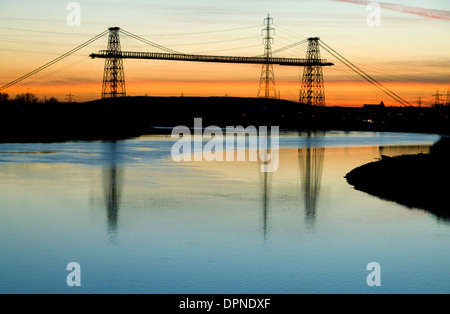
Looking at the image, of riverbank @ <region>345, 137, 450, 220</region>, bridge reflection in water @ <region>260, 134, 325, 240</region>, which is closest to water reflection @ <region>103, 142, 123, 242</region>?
bridge reflection in water @ <region>260, 134, 325, 240</region>

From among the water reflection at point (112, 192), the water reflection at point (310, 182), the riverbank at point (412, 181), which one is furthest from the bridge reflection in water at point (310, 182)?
the water reflection at point (112, 192)

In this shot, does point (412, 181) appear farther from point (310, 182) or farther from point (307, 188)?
point (310, 182)

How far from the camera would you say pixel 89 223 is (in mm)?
13172

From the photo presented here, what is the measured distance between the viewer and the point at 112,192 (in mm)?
18125

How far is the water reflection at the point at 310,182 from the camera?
49.4ft

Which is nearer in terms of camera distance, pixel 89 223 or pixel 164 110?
pixel 89 223

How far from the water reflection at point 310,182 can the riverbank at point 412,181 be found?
146cm

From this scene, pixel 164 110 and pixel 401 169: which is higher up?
pixel 164 110

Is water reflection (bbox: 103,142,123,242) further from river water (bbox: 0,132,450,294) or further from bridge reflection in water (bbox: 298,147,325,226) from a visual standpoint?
bridge reflection in water (bbox: 298,147,325,226)

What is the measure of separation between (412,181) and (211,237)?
9637 millimetres

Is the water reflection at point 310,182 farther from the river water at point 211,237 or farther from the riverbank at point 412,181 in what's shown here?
the riverbank at point 412,181
